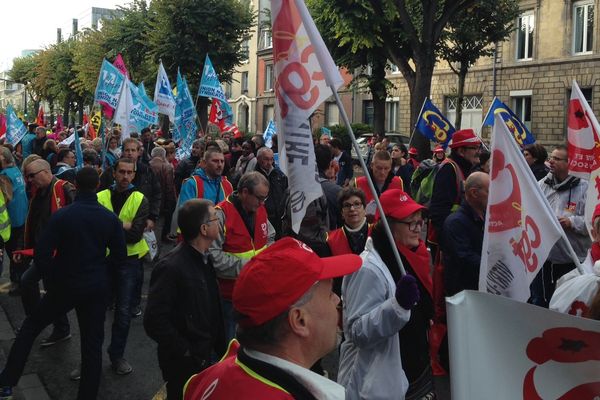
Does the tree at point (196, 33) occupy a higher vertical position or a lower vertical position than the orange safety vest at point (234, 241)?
higher

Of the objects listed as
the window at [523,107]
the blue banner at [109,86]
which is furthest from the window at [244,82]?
the blue banner at [109,86]

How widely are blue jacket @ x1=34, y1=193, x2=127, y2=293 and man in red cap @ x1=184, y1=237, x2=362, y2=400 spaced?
2901 mm

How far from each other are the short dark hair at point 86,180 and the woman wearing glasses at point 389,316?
217cm

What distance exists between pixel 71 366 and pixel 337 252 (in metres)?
2.71

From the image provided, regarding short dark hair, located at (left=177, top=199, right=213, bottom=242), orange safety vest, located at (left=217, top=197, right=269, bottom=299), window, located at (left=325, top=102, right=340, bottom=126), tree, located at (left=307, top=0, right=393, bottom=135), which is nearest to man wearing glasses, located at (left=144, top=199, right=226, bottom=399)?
short dark hair, located at (left=177, top=199, right=213, bottom=242)

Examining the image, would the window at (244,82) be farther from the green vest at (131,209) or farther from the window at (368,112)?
the green vest at (131,209)

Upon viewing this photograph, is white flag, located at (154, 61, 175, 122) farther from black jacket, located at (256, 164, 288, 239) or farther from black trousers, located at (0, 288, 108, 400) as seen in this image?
black trousers, located at (0, 288, 108, 400)

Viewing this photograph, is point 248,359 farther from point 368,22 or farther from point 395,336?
point 368,22

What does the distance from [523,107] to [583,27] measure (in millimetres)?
4787

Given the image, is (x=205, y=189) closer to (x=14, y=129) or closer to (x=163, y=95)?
(x=163, y=95)

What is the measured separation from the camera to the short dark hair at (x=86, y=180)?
450cm

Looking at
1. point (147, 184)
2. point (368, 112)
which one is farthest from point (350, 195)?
point (368, 112)

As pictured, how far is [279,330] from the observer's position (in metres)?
1.75

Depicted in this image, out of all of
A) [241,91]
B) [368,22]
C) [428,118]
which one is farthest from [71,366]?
[241,91]
